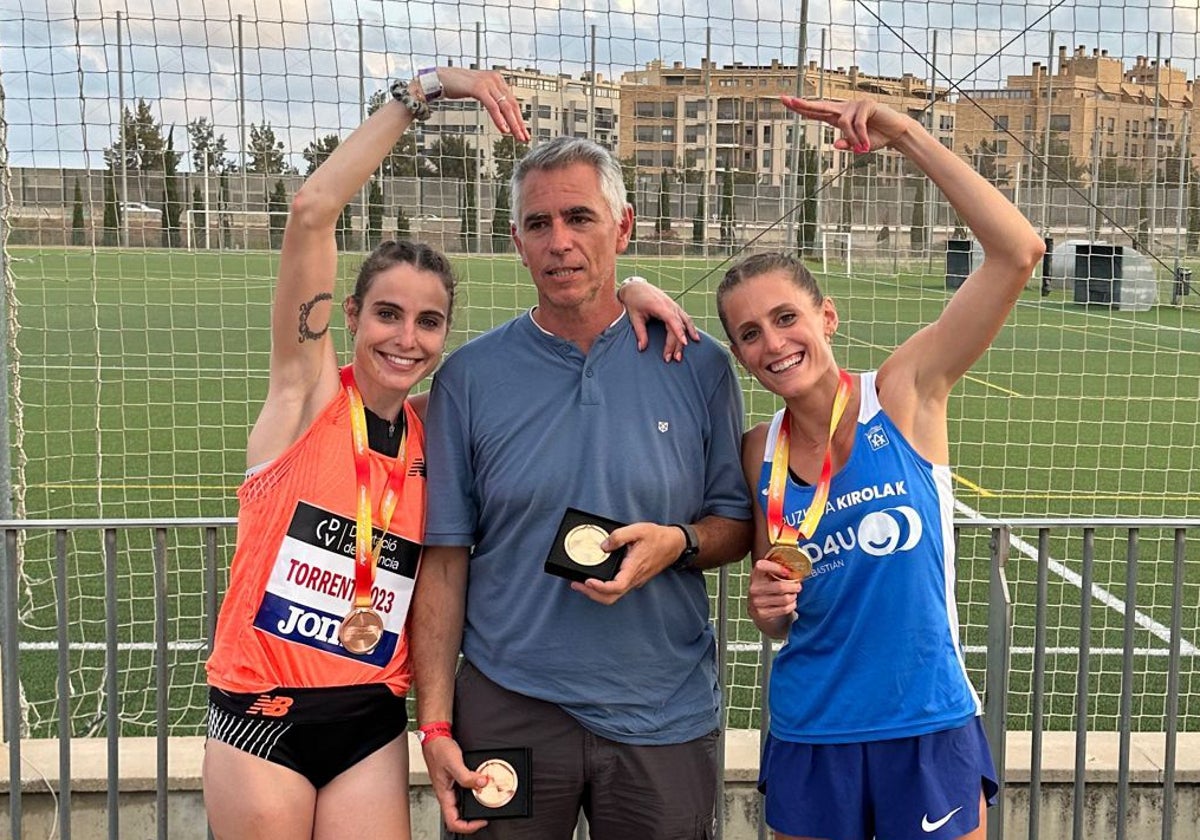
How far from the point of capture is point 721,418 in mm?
2875

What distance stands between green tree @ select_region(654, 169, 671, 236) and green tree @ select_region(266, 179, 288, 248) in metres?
2.01

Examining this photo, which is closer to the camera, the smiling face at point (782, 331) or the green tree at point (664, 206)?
the smiling face at point (782, 331)

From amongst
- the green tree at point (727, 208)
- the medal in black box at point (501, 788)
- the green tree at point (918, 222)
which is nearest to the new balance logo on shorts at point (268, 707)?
the medal in black box at point (501, 788)

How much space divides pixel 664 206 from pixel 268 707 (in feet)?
16.5

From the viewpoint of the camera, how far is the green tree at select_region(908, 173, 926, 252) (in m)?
8.81

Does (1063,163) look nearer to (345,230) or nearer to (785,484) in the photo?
(345,230)

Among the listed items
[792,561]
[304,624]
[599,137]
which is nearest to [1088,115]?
[599,137]

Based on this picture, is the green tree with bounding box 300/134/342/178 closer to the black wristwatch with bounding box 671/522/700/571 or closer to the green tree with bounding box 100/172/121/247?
the green tree with bounding box 100/172/121/247

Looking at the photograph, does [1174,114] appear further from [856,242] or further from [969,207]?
[969,207]

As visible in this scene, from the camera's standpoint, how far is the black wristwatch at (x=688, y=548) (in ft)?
8.95

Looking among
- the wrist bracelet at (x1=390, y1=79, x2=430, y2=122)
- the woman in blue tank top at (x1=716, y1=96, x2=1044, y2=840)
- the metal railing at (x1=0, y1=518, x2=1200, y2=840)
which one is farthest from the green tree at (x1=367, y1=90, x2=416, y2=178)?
the woman in blue tank top at (x1=716, y1=96, x2=1044, y2=840)

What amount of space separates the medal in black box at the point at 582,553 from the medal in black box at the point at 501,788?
47cm

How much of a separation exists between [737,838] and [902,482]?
2819 millimetres

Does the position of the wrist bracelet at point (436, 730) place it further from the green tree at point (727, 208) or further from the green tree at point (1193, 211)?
the green tree at point (1193, 211)
